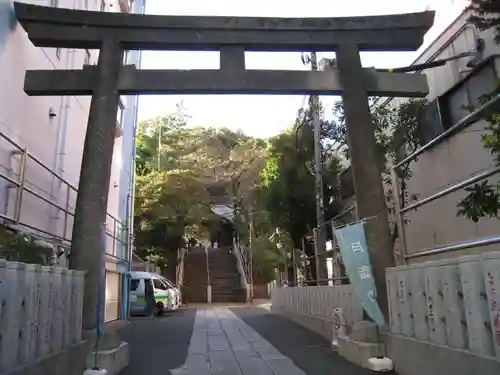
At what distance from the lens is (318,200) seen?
1324 cm

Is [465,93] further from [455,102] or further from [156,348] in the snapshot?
[156,348]

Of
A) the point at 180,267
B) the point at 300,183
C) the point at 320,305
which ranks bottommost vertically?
the point at 320,305

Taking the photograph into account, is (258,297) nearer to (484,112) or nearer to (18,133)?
(18,133)

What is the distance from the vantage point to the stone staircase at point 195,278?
1214 inches

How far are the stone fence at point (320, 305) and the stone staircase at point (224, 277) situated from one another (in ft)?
45.3

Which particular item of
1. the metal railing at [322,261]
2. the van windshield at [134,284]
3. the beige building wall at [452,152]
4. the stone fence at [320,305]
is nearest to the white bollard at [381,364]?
the stone fence at [320,305]

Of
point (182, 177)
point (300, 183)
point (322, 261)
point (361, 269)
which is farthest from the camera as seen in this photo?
point (182, 177)

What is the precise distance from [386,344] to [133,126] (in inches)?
560

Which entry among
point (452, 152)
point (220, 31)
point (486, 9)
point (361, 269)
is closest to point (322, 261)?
point (452, 152)

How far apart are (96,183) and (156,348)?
3990 mm

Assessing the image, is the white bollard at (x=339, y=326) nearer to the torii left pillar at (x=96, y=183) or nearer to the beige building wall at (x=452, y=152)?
the beige building wall at (x=452, y=152)

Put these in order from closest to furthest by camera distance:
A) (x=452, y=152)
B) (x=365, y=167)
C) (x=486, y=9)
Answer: (x=486, y=9), (x=365, y=167), (x=452, y=152)

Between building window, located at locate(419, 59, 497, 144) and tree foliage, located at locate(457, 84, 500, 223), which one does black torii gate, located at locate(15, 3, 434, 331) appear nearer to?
building window, located at locate(419, 59, 497, 144)

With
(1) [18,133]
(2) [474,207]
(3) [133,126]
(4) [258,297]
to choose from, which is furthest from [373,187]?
(4) [258,297]
